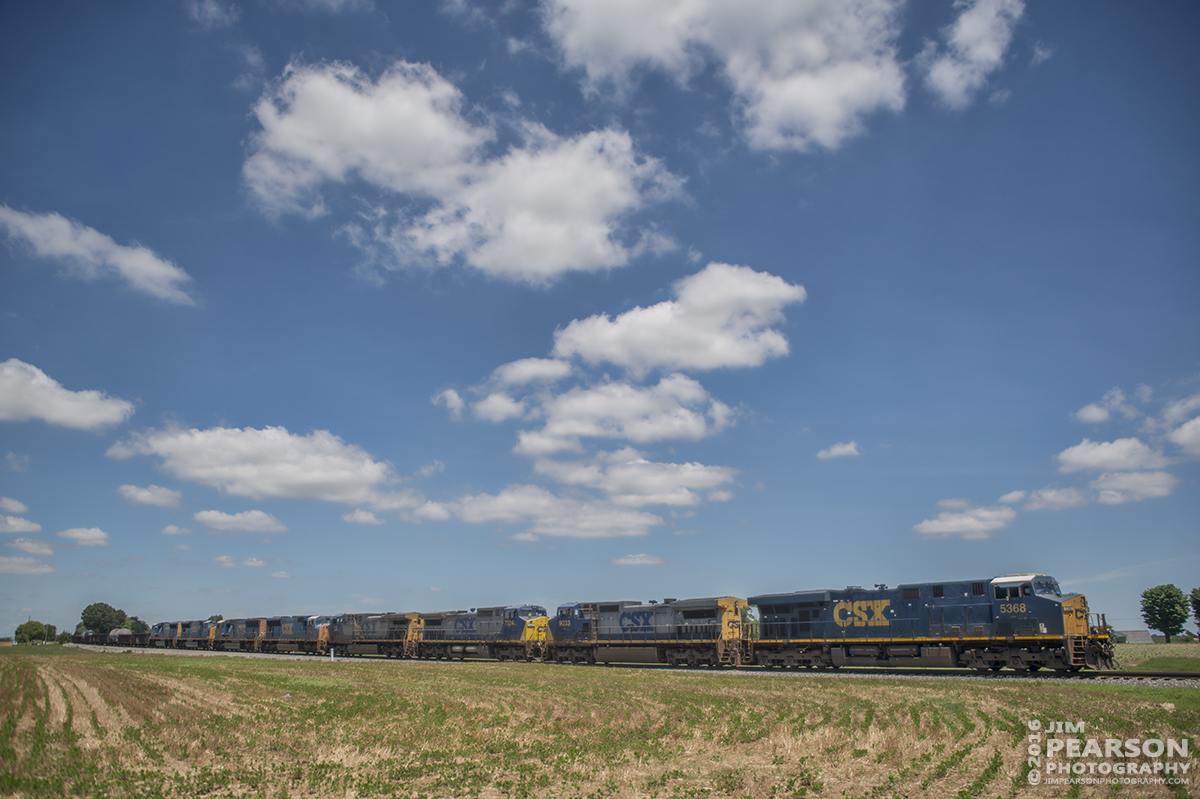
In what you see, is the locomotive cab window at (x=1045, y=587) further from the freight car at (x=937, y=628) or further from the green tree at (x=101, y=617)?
the green tree at (x=101, y=617)

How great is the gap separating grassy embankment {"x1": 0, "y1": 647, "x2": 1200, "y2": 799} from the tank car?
37.7 ft

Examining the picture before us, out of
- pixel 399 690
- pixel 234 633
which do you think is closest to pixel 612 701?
pixel 399 690

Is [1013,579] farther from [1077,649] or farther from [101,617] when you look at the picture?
[101,617]

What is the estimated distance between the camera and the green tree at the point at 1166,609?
9581cm

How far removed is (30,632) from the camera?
138 metres

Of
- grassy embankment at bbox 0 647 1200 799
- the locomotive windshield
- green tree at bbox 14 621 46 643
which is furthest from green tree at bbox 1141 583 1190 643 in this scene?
green tree at bbox 14 621 46 643

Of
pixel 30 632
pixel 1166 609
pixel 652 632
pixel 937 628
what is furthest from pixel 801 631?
pixel 30 632

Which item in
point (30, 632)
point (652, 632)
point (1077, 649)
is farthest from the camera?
point (30, 632)

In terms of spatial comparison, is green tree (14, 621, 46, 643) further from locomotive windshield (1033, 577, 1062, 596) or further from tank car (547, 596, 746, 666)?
locomotive windshield (1033, 577, 1062, 596)

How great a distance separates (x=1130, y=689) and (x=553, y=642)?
34.6 meters

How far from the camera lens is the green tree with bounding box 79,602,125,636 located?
16225 centimetres

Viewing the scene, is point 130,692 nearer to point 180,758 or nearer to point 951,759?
point 180,758

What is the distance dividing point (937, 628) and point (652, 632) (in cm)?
1741

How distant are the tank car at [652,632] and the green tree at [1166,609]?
91.0 m
